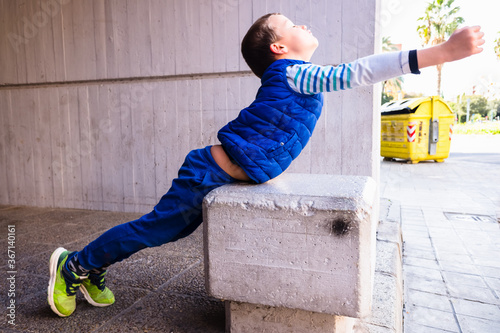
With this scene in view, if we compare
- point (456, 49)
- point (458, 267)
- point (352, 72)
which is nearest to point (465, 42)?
point (456, 49)

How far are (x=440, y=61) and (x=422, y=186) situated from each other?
647 cm

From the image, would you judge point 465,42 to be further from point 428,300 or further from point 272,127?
point 428,300

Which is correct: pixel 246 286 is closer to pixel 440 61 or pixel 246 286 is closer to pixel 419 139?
pixel 440 61

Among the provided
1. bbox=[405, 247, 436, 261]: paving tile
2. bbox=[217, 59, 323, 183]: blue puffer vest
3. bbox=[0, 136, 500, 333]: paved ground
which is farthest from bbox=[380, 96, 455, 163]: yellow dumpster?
bbox=[217, 59, 323, 183]: blue puffer vest

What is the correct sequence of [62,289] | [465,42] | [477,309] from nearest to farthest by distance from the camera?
[465,42]
[62,289]
[477,309]

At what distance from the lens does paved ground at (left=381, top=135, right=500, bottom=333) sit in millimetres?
2588

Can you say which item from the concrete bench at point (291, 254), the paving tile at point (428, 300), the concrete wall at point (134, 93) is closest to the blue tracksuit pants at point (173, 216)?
the concrete bench at point (291, 254)

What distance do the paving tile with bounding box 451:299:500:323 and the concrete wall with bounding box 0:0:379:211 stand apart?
132cm

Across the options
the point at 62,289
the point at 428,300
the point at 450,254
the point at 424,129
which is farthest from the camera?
the point at 424,129

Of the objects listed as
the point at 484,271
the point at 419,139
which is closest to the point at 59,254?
the point at 484,271

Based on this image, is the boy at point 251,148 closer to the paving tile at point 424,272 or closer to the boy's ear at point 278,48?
the boy's ear at point 278,48

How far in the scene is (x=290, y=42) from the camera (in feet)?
5.88

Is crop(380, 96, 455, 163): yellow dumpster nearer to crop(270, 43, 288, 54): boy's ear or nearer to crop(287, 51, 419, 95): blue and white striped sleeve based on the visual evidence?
crop(270, 43, 288, 54): boy's ear

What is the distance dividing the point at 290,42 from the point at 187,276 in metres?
1.64
